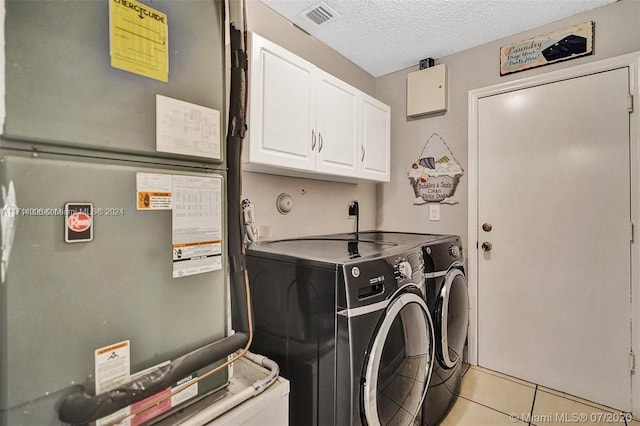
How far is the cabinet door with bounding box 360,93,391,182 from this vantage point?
232 centimetres

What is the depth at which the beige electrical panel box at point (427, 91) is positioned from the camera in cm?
258

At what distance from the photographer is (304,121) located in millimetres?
1803

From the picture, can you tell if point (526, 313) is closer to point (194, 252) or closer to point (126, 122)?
point (194, 252)

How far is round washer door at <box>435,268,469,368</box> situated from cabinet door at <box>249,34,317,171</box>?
43.7 inches

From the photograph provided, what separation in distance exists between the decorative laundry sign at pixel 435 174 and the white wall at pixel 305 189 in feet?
1.55

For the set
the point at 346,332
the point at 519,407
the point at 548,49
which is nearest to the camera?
the point at 346,332

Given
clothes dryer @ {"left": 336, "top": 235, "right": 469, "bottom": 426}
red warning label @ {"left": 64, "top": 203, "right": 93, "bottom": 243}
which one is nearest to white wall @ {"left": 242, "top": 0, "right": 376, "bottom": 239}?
clothes dryer @ {"left": 336, "top": 235, "right": 469, "bottom": 426}

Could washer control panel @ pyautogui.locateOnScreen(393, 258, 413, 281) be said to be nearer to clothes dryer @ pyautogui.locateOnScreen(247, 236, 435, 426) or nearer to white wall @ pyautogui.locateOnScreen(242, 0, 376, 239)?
clothes dryer @ pyautogui.locateOnScreen(247, 236, 435, 426)

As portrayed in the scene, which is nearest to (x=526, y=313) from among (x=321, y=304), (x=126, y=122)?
(x=321, y=304)

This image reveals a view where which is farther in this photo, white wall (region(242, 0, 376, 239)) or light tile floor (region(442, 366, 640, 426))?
white wall (region(242, 0, 376, 239))

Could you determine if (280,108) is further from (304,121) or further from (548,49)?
(548,49)

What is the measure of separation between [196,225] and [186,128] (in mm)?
261

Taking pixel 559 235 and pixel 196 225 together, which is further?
pixel 559 235

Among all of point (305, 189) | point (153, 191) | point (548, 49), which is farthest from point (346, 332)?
point (548, 49)
